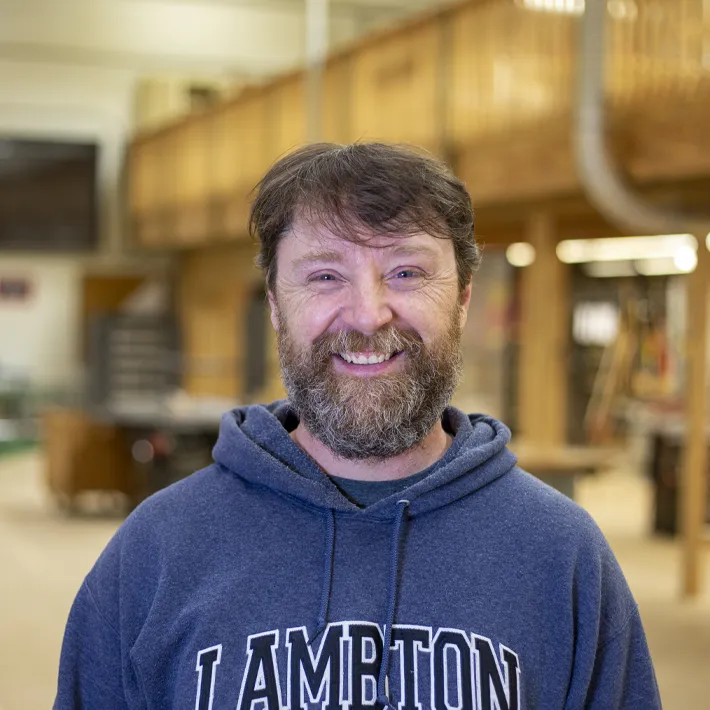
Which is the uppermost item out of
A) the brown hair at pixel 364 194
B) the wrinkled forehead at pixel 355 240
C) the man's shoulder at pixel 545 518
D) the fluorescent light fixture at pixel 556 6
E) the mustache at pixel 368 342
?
the fluorescent light fixture at pixel 556 6

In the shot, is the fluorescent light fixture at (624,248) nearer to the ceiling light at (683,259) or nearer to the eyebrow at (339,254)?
the ceiling light at (683,259)

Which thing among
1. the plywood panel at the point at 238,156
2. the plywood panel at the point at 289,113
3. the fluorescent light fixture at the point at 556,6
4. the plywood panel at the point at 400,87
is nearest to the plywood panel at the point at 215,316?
the plywood panel at the point at 238,156

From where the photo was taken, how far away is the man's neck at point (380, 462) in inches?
76.1

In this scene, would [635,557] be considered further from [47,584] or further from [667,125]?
[47,584]

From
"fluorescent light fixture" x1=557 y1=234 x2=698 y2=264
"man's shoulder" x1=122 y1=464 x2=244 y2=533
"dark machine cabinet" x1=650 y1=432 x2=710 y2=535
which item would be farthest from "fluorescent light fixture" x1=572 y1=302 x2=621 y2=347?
"man's shoulder" x1=122 y1=464 x2=244 y2=533

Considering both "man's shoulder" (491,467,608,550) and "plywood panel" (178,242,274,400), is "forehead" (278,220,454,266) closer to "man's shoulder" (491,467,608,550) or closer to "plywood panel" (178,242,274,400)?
"man's shoulder" (491,467,608,550)

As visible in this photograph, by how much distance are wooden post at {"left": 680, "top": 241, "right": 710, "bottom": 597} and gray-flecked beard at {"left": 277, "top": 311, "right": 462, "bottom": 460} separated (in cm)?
639

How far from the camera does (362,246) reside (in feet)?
5.93

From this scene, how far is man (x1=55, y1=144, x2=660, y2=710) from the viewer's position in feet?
5.82

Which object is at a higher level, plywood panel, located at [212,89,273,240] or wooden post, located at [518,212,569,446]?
plywood panel, located at [212,89,273,240]

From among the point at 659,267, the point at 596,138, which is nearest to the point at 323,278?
the point at 596,138

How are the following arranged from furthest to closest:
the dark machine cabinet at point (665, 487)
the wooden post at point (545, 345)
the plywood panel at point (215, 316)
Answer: the plywood panel at point (215, 316) < the dark machine cabinet at point (665, 487) < the wooden post at point (545, 345)

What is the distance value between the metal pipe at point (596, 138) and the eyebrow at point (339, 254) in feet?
19.6

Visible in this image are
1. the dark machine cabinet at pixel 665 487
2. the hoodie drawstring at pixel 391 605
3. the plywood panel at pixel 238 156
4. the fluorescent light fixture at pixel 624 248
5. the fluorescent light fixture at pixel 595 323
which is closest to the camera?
the hoodie drawstring at pixel 391 605
